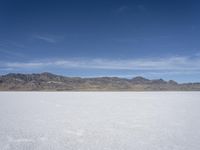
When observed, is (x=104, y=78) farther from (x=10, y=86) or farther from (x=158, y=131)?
(x=158, y=131)

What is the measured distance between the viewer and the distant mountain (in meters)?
153

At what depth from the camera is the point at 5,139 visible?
366 inches

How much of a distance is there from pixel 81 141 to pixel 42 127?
147 inches

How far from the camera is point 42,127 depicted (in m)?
12.2

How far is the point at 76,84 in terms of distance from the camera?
170m

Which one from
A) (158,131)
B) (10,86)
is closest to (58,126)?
(158,131)

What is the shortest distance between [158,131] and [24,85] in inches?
6008

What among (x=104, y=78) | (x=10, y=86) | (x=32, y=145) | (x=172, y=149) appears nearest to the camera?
(x=172, y=149)

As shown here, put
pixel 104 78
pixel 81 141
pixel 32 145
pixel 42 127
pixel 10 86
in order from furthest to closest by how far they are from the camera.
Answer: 1. pixel 104 78
2. pixel 10 86
3. pixel 42 127
4. pixel 81 141
5. pixel 32 145

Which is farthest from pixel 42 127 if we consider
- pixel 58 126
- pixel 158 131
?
pixel 158 131

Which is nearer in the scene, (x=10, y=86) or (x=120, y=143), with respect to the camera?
(x=120, y=143)

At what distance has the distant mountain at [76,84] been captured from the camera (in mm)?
153000

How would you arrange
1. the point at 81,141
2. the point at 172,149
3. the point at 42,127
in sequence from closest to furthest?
1. the point at 172,149
2. the point at 81,141
3. the point at 42,127

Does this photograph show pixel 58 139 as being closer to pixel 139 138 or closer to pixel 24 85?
pixel 139 138
